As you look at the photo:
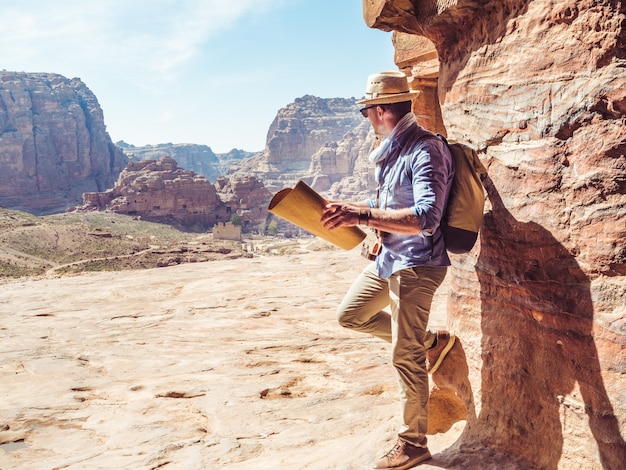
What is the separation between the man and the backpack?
0.05 meters

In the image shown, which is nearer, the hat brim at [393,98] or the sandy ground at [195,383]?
the hat brim at [393,98]

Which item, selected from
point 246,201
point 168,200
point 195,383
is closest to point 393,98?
point 195,383

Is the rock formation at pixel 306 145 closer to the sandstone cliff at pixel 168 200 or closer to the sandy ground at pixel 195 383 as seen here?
the sandstone cliff at pixel 168 200

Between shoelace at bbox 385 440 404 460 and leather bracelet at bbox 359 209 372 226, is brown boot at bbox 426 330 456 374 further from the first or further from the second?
leather bracelet at bbox 359 209 372 226

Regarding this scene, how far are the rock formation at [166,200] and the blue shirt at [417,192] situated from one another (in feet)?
211

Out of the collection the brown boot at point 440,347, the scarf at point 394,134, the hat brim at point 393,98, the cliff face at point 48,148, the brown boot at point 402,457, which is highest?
the cliff face at point 48,148

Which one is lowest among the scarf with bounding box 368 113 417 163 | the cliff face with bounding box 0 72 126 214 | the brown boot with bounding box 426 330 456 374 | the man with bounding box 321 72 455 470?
the brown boot with bounding box 426 330 456 374

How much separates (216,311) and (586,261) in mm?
5878

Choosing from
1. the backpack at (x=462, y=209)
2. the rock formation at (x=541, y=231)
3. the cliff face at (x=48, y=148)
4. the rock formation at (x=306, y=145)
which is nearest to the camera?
the rock formation at (x=541, y=231)

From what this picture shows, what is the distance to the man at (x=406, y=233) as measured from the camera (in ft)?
7.89

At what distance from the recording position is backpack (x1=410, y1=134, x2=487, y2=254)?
2541 mm

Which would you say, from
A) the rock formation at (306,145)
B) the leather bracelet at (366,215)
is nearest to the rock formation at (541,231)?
the leather bracelet at (366,215)

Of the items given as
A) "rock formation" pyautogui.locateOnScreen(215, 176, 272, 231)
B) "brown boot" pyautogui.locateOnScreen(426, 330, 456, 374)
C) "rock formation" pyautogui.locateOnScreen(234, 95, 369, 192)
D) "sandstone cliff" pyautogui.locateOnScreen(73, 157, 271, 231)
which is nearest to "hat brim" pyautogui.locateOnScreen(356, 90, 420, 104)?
"brown boot" pyautogui.locateOnScreen(426, 330, 456, 374)

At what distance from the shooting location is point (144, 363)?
5316 millimetres
